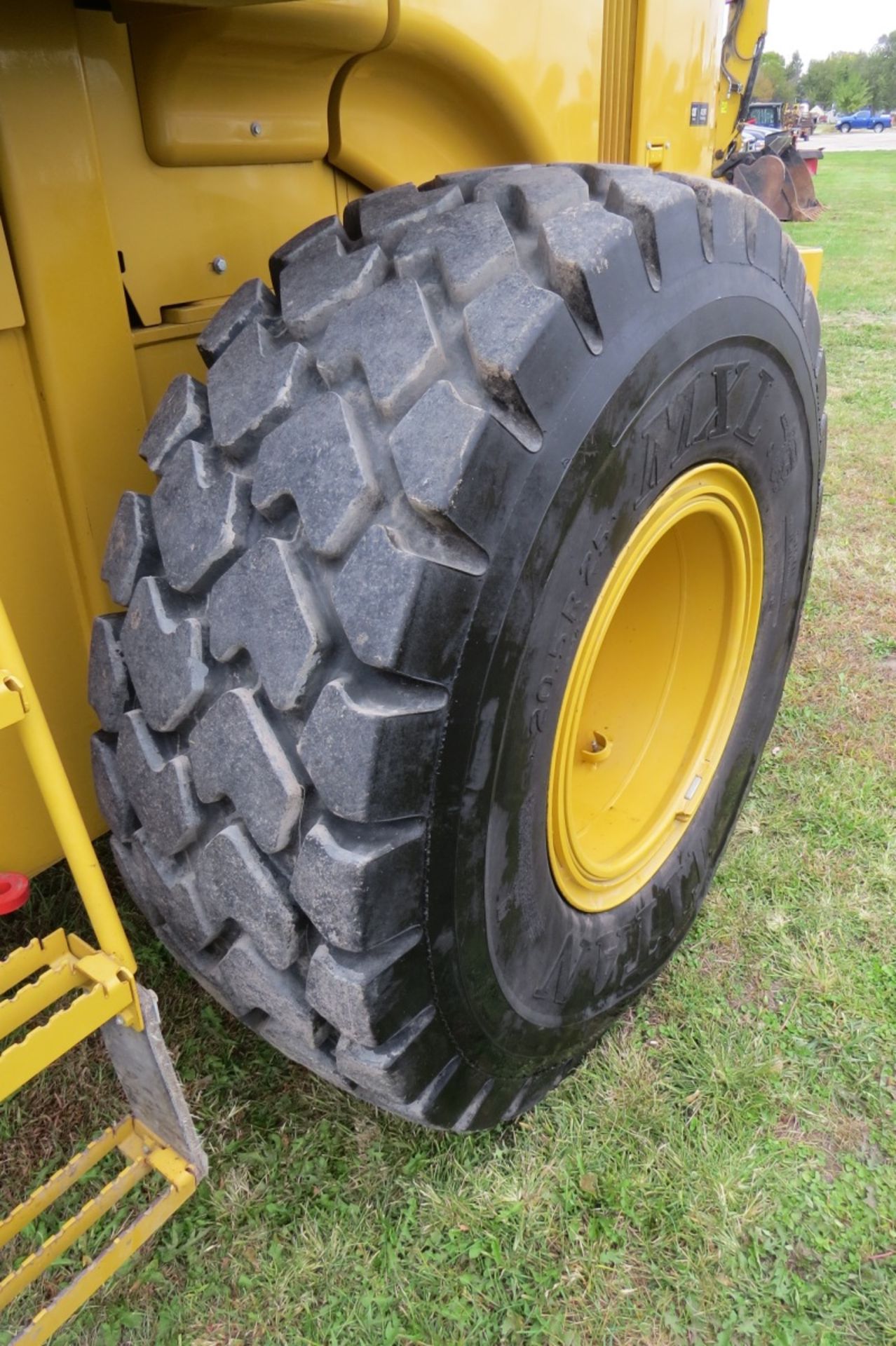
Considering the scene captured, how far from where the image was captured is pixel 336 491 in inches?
41.7

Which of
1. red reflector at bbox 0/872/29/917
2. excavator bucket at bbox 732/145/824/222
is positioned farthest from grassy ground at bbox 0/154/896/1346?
excavator bucket at bbox 732/145/824/222

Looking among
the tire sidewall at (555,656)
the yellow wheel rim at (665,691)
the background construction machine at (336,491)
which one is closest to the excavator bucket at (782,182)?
the yellow wheel rim at (665,691)

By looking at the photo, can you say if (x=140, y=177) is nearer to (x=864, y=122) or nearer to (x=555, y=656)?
(x=555, y=656)

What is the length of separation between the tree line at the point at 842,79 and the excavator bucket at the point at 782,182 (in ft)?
166

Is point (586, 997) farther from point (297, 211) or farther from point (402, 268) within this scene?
point (297, 211)

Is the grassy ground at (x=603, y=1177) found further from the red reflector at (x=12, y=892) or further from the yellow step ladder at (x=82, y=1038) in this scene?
the red reflector at (x=12, y=892)

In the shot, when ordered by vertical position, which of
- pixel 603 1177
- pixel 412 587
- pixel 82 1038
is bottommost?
pixel 603 1177

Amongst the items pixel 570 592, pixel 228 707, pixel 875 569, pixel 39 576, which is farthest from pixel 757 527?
pixel 875 569

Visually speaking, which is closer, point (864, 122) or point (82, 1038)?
point (82, 1038)

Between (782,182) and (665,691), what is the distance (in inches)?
539

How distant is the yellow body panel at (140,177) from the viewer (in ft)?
3.83

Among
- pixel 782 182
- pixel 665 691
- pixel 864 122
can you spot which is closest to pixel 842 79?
pixel 864 122

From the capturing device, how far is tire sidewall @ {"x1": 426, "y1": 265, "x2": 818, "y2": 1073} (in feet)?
3.69

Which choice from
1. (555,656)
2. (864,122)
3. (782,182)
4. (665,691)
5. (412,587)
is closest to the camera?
(412,587)
